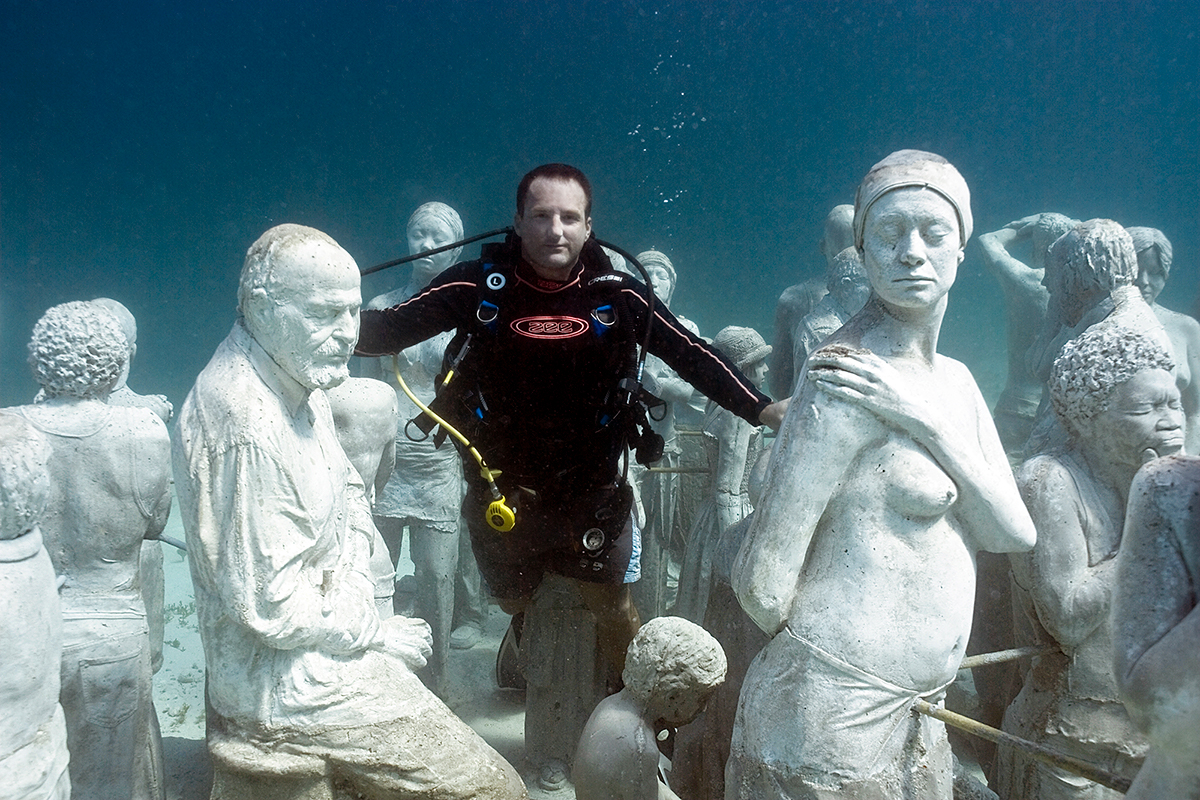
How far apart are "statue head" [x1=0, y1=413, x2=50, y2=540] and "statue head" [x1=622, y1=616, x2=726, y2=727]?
1890mm

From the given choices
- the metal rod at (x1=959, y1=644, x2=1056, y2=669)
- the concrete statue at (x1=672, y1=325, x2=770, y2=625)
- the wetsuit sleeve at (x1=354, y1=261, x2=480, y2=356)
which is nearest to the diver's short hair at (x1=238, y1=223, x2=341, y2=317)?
the wetsuit sleeve at (x1=354, y1=261, x2=480, y2=356)

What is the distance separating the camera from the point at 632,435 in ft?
11.8

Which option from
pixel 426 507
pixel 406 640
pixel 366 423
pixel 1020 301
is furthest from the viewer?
pixel 1020 301

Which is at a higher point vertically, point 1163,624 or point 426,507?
point 1163,624

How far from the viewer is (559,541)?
139 inches

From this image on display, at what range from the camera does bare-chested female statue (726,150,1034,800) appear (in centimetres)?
212

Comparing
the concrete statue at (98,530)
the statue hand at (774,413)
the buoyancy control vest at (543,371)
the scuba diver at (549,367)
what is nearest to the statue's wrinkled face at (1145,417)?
the statue hand at (774,413)

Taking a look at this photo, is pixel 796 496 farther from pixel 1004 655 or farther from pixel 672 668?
pixel 1004 655

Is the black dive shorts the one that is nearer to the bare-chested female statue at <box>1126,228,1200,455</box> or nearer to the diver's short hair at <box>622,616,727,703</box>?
the diver's short hair at <box>622,616,727,703</box>

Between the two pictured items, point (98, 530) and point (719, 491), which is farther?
point (719, 491)

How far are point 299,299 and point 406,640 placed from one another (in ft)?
3.55

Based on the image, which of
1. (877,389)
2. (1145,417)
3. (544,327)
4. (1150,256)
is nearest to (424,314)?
(544,327)

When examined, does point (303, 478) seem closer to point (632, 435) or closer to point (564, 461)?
point (564, 461)

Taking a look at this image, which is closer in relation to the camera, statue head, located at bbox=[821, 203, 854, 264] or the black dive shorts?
the black dive shorts
